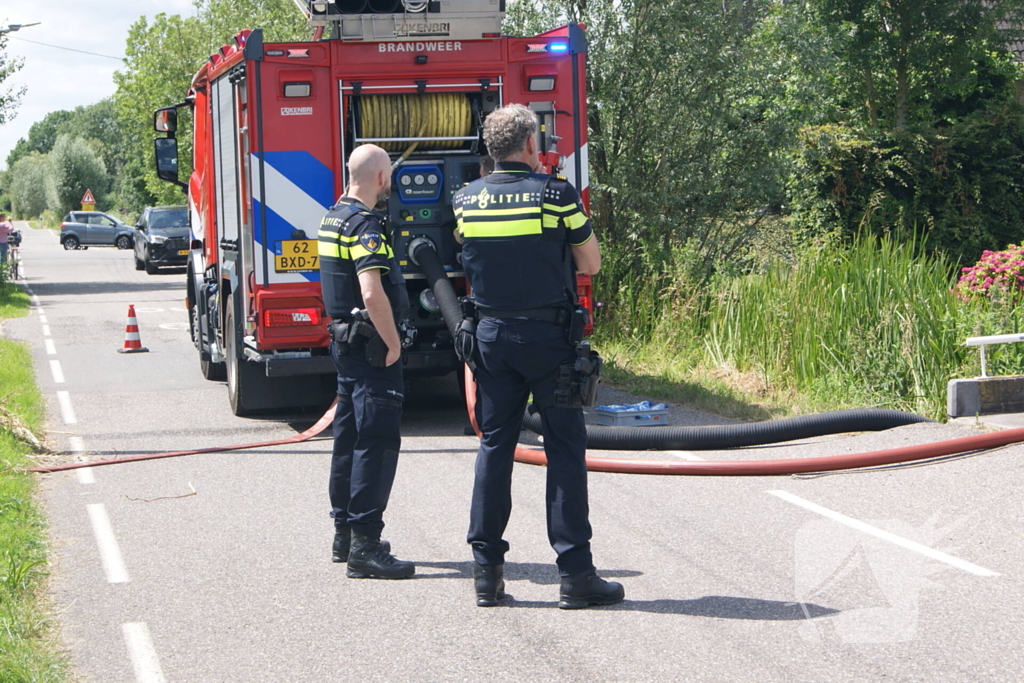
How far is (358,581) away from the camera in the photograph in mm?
5422

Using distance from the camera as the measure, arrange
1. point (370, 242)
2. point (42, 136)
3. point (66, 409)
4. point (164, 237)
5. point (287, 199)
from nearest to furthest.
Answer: point (370, 242) → point (287, 199) → point (66, 409) → point (164, 237) → point (42, 136)

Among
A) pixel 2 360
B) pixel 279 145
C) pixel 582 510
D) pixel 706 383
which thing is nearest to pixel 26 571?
pixel 582 510

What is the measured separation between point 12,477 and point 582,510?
14.1 feet

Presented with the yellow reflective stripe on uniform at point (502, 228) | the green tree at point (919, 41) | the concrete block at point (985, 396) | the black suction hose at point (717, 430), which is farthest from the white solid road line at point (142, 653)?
the green tree at point (919, 41)

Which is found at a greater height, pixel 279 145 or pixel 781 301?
pixel 279 145

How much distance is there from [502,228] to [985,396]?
511cm

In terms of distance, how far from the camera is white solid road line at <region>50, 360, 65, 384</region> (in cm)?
1286

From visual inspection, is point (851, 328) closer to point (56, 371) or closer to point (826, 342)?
point (826, 342)

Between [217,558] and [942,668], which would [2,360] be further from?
[942,668]

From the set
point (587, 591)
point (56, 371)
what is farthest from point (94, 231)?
point (587, 591)

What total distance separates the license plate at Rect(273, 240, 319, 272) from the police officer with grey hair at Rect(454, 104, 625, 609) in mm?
4214

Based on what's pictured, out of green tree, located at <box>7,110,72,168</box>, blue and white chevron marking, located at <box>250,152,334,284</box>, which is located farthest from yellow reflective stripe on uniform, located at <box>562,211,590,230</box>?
green tree, located at <box>7,110,72,168</box>

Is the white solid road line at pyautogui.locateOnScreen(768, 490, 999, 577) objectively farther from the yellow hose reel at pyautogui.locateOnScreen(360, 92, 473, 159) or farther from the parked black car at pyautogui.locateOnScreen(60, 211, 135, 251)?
the parked black car at pyautogui.locateOnScreen(60, 211, 135, 251)

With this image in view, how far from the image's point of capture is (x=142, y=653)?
4.49m
